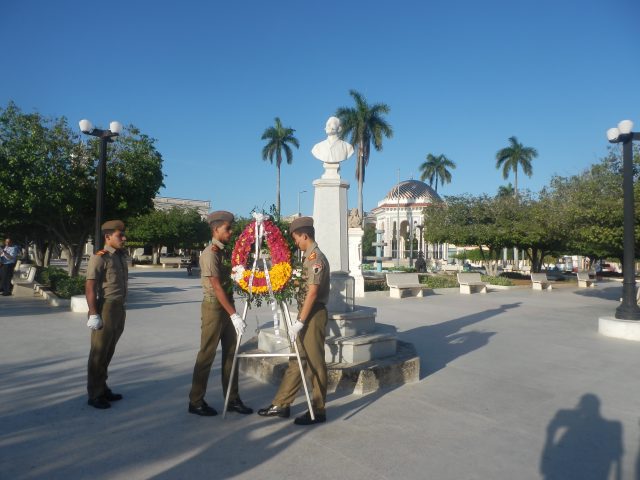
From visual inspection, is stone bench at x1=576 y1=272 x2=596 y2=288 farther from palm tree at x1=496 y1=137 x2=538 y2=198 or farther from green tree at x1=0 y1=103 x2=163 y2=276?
palm tree at x1=496 y1=137 x2=538 y2=198

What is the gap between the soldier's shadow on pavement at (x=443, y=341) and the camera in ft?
22.0

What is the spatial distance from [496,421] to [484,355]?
9.71ft

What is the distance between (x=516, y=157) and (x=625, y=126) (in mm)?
47257

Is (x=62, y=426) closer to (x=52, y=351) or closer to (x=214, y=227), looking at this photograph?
(x=214, y=227)

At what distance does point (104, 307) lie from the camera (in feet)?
14.9

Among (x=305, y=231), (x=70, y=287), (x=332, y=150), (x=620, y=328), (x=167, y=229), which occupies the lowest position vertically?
(x=620, y=328)

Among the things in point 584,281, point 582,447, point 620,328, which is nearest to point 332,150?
point 582,447

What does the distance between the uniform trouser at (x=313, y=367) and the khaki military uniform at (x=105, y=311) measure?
1.69 m

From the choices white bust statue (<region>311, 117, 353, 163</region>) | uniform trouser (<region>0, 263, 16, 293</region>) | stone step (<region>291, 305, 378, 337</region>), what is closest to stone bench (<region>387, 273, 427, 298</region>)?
white bust statue (<region>311, 117, 353, 163</region>)

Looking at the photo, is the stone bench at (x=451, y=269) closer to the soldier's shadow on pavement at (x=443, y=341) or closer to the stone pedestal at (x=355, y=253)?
the stone pedestal at (x=355, y=253)

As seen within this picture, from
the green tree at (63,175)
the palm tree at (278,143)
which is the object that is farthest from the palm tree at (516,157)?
the green tree at (63,175)

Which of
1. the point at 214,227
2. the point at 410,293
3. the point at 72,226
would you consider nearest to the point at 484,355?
the point at 214,227

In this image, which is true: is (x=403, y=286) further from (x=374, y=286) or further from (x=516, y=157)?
(x=516, y=157)

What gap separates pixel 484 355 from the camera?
283 inches
